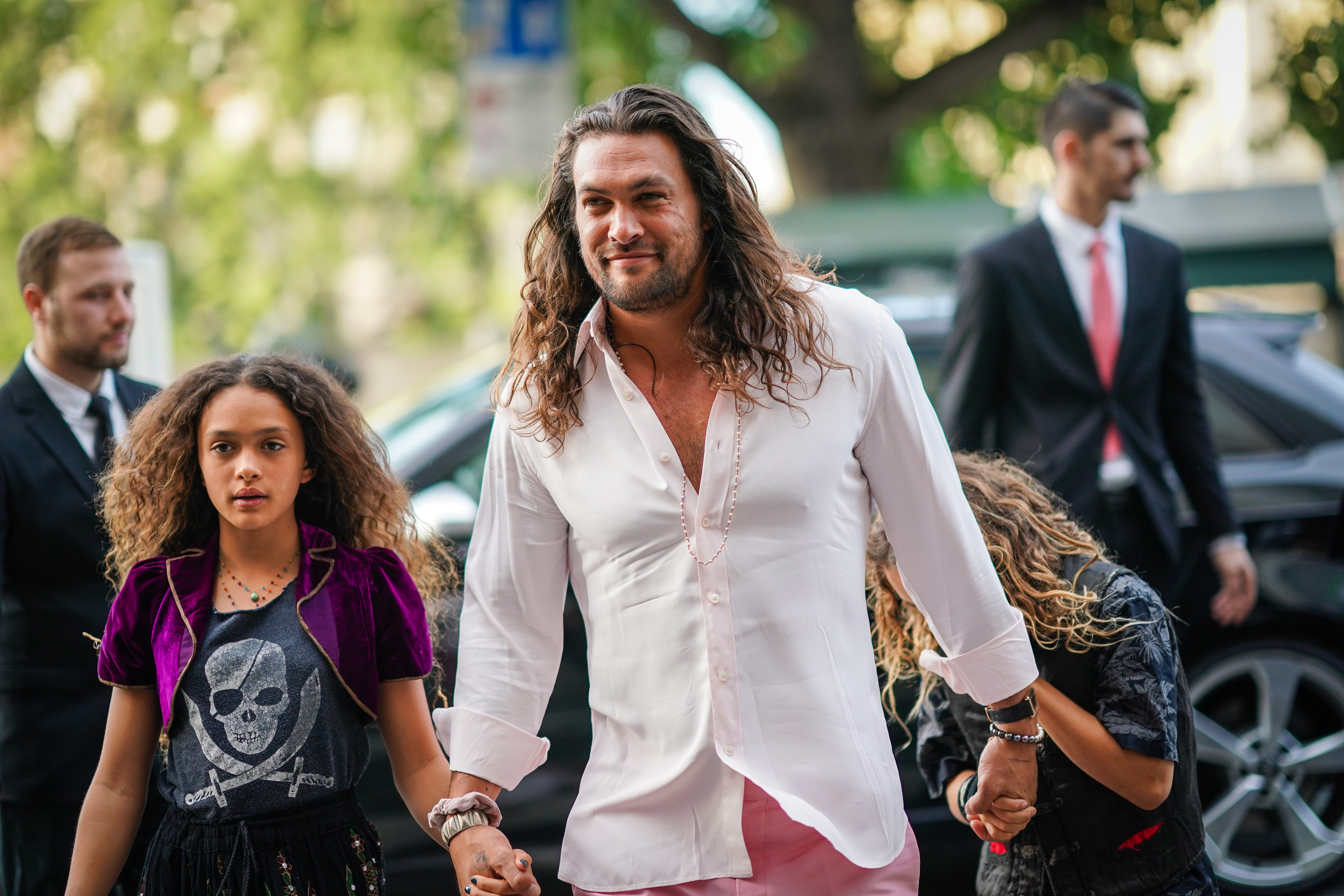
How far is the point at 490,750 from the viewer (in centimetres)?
248

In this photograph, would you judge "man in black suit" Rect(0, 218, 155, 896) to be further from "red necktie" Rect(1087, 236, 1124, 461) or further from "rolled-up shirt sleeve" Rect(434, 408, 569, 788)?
"red necktie" Rect(1087, 236, 1124, 461)

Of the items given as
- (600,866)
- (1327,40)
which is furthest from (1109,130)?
(1327,40)

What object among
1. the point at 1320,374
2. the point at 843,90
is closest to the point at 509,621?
the point at 1320,374

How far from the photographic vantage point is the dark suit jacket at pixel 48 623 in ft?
10.8

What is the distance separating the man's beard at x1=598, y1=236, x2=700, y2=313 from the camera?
2439mm

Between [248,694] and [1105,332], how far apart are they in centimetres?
278

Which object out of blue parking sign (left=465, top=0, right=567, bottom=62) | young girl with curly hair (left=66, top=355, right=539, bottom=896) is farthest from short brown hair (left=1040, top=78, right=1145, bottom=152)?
blue parking sign (left=465, top=0, right=567, bottom=62)

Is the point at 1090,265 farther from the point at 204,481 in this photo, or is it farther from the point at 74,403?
the point at 74,403

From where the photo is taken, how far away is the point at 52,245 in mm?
3605

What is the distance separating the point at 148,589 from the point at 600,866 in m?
1.02

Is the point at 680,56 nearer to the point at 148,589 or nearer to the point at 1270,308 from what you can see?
the point at 1270,308

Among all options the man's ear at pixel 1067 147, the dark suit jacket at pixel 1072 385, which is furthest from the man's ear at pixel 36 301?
the man's ear at pixel 1067 147

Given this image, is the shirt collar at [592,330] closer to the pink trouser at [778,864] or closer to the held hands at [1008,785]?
the pink trouser at [778,864]

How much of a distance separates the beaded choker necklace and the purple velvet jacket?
2.14ft
